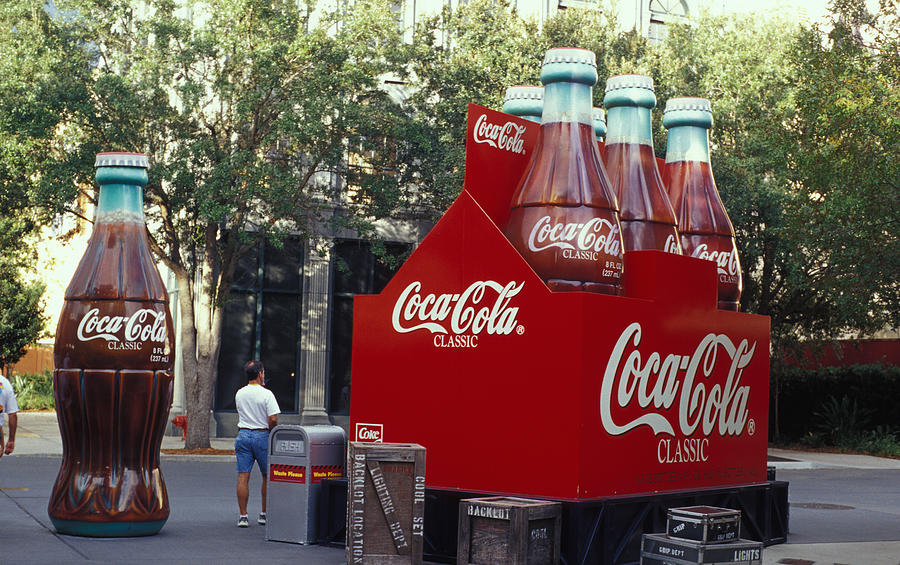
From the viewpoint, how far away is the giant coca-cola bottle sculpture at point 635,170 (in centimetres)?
1153

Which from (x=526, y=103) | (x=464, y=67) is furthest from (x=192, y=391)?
(x=526, y=103)

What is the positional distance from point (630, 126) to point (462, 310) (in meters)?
2.82

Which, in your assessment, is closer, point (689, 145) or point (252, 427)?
point (252, 427)

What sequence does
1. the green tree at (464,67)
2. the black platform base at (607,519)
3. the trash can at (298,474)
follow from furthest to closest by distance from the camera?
the green tree at (464,67) < the trash can at (298,474) < the black platform base at (607,519)

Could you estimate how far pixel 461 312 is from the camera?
10.8 metres

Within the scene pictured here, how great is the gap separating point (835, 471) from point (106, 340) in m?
19.0

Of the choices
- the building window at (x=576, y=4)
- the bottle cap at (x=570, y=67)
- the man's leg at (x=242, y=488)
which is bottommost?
the man's leg at (x=242, y=488)

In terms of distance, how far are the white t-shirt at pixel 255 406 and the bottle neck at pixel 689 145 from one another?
5526 mm

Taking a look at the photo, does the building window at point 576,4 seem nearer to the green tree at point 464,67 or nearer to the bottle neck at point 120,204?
the green tree at point 464,67

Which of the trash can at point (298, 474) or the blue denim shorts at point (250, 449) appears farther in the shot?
the blue denim shorts at point (250, 449)

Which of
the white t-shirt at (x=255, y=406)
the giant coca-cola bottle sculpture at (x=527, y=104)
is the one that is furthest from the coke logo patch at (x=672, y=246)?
the white t-shirt at (x=255, y=406)

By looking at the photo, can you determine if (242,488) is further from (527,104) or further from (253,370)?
(527,104)

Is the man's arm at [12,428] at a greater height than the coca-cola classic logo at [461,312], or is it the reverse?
the coca-cola classic logo at [461,312]

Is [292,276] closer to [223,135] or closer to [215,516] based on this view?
[223,135]
